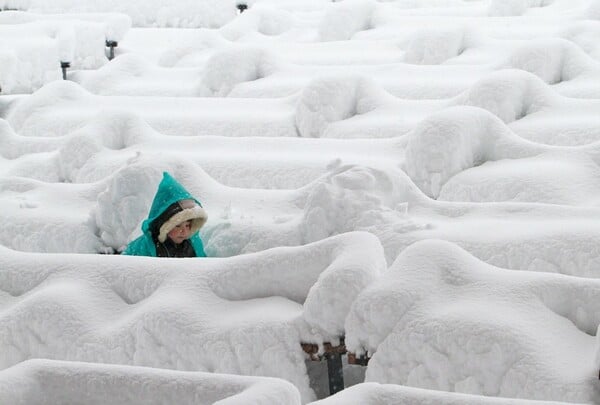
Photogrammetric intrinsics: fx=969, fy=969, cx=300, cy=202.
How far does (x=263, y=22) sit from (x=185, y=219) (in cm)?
813

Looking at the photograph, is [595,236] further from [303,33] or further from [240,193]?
[303,33]

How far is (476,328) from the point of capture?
342 centimetres

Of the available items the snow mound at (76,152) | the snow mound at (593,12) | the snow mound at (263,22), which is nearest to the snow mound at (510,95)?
the snow mound at (76,152)

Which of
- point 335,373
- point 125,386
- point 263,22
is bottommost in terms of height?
point 335,373

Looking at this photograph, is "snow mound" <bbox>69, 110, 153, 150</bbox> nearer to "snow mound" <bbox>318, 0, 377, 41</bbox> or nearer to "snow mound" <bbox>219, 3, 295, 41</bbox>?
"snow mound" <bbox>318, 0, 377, 41</bbox>

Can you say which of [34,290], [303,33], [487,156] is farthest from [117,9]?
[34,290]

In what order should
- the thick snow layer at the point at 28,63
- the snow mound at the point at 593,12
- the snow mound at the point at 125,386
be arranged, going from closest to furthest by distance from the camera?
the snow mound at the point at 125,386
the snow mound at the point at 593,12
the thick snow layer at the point at 28,63

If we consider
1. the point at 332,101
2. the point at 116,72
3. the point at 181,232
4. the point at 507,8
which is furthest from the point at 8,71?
the point at 181,232

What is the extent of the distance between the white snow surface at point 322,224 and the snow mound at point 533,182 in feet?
0.05

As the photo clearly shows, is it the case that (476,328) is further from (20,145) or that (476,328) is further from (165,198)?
(20,145)

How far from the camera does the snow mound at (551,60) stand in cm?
812

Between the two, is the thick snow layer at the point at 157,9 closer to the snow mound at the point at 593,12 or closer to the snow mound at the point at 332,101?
the snow mound at the point at 593,12

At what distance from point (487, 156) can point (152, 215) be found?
2.34m

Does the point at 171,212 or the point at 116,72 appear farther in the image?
the point at 116,72
